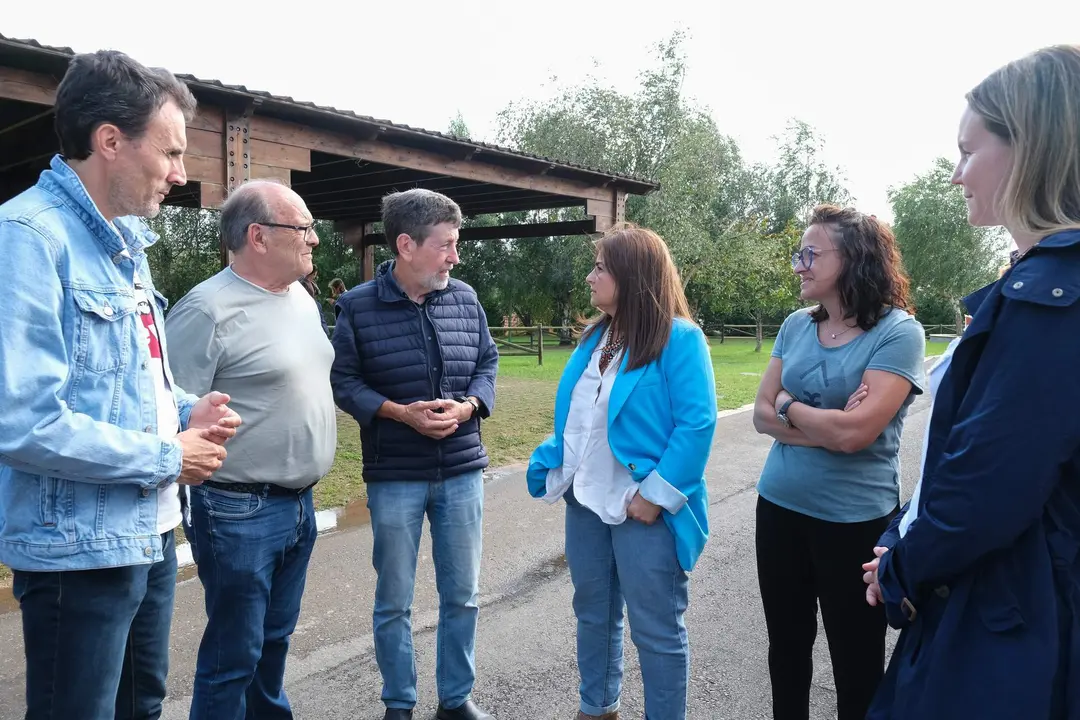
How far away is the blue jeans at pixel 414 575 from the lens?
9.73ft

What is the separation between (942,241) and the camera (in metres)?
40.9

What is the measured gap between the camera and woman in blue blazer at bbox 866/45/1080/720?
1331 mm

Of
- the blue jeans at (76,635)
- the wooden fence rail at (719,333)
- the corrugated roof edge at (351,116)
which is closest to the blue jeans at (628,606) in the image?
the blue jeans at (76,635)

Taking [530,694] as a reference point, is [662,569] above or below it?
above

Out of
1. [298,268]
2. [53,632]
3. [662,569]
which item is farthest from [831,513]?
[53,632]

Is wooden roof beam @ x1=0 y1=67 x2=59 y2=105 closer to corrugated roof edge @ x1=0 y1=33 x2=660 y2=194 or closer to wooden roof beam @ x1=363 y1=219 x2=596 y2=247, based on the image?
corrugated roof edge @ x1=0 y1=33 x2=660 y2=194

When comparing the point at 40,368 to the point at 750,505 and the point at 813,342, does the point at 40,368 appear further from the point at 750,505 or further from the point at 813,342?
the point at 750,505

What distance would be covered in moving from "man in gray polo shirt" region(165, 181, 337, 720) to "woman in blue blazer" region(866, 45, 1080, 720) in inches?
77.8

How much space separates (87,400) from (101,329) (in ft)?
0.57

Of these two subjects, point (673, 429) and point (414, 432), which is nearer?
point (673, 429)

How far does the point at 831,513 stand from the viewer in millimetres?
2566

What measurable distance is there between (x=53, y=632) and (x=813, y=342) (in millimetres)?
2537

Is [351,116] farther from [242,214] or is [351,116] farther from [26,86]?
[242,214]

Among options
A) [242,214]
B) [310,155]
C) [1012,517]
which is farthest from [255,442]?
[310,155]
